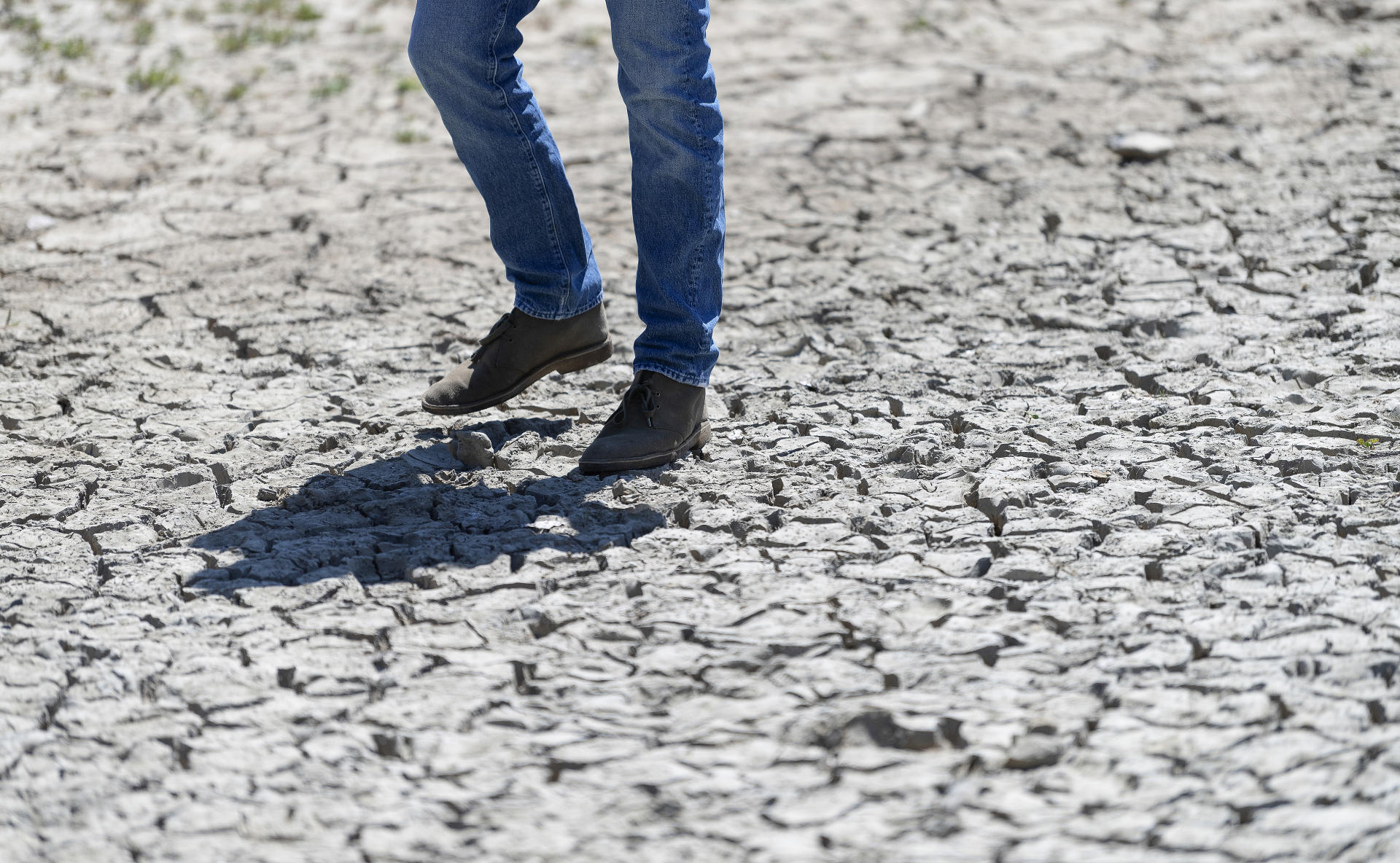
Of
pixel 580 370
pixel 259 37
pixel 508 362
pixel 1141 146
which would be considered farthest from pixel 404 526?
pixel 259 37

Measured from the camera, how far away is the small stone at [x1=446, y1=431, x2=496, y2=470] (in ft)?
6.93

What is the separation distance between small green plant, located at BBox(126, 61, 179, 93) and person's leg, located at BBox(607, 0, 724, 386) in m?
2.66

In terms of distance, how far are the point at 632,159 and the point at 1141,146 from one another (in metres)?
2.01

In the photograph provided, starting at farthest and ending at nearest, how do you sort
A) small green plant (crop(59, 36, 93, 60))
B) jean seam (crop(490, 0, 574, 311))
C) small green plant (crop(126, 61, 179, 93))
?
small green plant (crop(59, 36, 93, 60)) → small green plant (crop(126, 61, 179, 93)) → jean seam (crop(490, 0, 574, 311))

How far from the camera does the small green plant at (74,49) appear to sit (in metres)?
4.07

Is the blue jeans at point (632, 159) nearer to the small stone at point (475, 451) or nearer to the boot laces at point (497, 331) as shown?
the boot laces at point (497, 331)

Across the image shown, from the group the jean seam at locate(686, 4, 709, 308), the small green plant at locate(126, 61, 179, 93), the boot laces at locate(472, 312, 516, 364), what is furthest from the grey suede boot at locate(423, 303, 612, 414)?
the small green plant at locate(126, 61, 179, 93)

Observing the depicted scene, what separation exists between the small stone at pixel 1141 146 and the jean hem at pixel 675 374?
1.96 metres

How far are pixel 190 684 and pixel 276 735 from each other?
6.5 inches

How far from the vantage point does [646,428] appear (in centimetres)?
202

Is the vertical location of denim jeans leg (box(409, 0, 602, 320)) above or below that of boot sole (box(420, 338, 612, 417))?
above

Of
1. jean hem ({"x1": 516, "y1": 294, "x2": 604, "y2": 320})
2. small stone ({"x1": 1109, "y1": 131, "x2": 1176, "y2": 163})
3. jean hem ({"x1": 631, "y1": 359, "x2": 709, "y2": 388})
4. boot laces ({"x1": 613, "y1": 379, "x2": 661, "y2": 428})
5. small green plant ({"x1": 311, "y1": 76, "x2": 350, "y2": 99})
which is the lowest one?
boot laces ({"x1": 613, "y1": 379, "x2": 661, "y2": 428})

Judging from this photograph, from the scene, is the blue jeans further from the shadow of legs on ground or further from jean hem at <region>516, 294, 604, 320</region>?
the shadow of legs on ground

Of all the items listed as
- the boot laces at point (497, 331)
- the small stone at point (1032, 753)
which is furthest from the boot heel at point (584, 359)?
the small stone at point (1032, 753)
